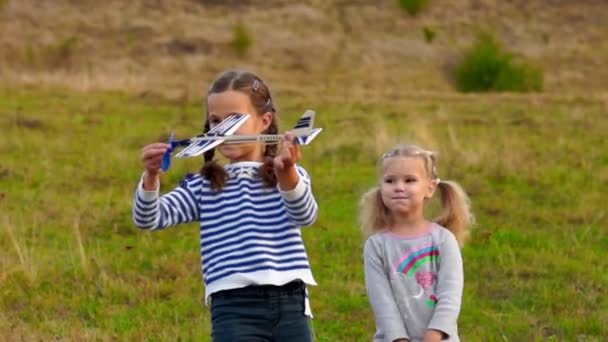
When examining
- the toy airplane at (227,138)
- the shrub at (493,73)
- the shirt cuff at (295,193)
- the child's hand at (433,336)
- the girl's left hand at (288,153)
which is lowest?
the child's hand at (433,336)

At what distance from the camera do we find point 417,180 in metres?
4.38

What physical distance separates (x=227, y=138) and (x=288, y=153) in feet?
0.76

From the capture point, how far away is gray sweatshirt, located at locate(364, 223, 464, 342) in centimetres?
420

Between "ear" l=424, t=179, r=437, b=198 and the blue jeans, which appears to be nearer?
the blue jeans

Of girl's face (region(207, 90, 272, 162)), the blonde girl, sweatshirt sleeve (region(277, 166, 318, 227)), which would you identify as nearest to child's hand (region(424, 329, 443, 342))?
the blonde girl

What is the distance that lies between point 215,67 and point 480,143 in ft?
76.1

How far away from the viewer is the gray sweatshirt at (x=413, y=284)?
4199 millimetres

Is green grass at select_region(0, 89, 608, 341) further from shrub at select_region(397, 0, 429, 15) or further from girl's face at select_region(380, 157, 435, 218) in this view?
shrub at select_region(397, 0, 429, 15)

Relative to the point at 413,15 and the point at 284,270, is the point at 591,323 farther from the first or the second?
the point at 413,15

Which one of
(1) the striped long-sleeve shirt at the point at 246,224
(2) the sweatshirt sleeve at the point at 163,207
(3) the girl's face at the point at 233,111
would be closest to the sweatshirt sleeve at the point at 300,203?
(1) the striped long-sleeve shirt at the point at 246,224

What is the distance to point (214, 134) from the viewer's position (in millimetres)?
4031

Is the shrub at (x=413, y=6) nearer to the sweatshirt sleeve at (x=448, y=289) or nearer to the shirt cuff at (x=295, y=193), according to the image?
the sweatshirt sleeve at (x=448, y=289)

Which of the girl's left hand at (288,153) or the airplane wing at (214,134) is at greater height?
the airplane wing at (214,134)

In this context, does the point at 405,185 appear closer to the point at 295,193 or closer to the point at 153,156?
the point at 295,193
